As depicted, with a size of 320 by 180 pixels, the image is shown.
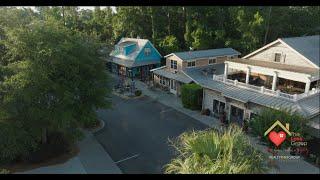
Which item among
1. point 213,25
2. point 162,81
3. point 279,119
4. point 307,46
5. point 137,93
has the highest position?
point 213,25

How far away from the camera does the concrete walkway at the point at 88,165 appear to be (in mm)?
16391

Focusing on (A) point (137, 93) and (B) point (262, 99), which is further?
(A) point (137, 93)

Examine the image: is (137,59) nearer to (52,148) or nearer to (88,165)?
(52,148)

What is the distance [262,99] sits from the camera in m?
20.9

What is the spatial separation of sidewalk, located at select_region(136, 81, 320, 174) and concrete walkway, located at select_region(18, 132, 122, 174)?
28.5ft

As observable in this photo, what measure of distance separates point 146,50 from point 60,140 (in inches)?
884

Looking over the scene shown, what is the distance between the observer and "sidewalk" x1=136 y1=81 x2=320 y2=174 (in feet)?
53.7

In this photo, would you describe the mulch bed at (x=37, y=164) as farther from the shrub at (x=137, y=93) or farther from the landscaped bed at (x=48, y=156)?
the shrub at (x=137, y=93)

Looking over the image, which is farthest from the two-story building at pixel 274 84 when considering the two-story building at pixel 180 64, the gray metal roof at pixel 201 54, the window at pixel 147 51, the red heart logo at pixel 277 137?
the window at pixel 147 51

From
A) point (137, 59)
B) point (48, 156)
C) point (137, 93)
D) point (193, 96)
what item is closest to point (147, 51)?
point (137, 59)

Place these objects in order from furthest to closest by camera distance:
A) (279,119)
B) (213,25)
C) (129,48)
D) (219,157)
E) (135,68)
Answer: (213,25)
(129,48)
(135,68)
(279,119)
(219,157)

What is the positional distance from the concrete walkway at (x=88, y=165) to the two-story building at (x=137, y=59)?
2009 centimetres

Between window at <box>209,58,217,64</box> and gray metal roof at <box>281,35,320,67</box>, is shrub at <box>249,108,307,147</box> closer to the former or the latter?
gray metal roof at <box>281,35,320,67</box>

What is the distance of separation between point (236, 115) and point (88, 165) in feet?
39.5
